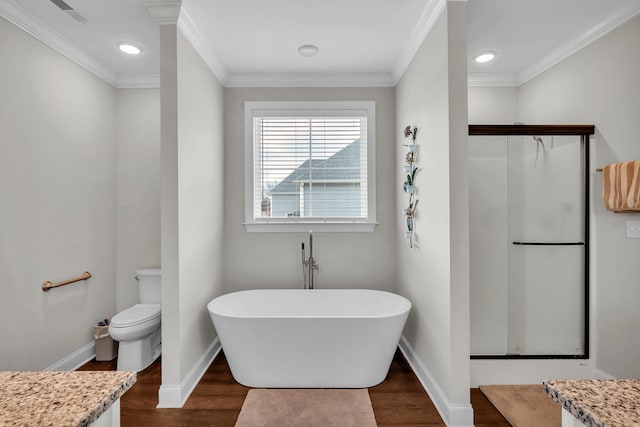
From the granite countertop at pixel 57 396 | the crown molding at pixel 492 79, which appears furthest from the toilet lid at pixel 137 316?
the crown molding at pixel 492 79

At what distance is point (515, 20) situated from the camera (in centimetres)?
226

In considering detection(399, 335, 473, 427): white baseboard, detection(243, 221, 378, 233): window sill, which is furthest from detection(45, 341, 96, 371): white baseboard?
detection(399, 335, 473, 427): white baseboard

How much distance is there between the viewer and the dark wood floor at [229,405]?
198 centimetres

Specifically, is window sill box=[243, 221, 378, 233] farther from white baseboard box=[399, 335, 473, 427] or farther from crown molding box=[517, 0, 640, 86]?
crown molding box=[517, 0, 640, 86]

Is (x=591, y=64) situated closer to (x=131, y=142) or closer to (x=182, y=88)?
(x=182, y=88)

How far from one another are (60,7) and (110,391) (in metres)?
2.50

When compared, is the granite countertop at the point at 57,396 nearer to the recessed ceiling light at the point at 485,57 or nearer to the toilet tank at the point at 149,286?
the toilet tank at the point at 149,286

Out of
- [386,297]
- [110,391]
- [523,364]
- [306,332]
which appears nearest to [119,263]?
[306,332]

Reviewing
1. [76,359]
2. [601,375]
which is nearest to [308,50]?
[76,359]

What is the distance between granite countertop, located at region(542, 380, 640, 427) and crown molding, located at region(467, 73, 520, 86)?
9.70 feet

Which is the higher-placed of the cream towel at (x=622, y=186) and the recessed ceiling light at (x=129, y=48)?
the recessed ceiling light at (x=129, y=48)

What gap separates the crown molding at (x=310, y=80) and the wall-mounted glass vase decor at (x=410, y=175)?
30.1 inches

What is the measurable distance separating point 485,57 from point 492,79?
459mm

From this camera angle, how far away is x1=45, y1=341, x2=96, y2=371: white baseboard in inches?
98.3
